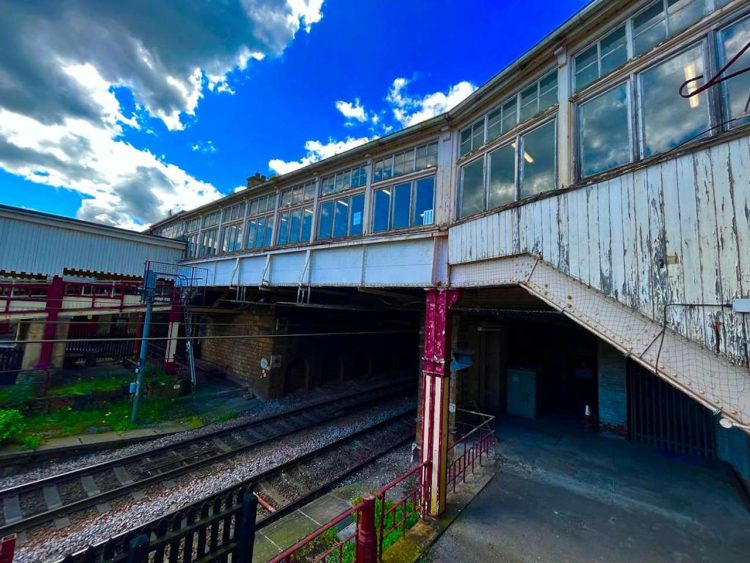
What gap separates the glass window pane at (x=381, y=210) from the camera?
8.22m

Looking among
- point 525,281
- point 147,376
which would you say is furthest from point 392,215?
point 147,376

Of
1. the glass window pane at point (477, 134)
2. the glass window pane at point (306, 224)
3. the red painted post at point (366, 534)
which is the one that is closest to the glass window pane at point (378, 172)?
the glass window pane at point (477, 134)

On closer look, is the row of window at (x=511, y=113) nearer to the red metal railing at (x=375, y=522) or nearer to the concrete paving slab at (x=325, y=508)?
the red metal railing at (x=375, y=522)

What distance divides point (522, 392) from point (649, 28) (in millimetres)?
10566

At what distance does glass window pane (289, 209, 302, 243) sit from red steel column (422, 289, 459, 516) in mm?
6336

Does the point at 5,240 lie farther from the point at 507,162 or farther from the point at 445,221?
Answer: the point at 507,162

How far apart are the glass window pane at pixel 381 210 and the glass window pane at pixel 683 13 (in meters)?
5.55

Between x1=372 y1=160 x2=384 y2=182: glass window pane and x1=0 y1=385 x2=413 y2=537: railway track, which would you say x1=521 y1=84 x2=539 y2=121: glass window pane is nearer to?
x1=372 y1=160 x2=384 y2=182: glass window pane

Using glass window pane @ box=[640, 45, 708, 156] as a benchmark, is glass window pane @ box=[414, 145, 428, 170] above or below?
above

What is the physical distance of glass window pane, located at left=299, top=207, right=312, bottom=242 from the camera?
10.7 m

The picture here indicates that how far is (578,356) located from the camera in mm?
12805

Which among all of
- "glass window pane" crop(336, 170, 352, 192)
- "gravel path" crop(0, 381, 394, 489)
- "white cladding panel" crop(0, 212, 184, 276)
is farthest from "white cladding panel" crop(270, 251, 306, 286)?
"white cladding panel" crop(0, 212, 184, 276)

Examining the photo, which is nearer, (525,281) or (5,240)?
(525,281)

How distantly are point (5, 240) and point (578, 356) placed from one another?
2490 centimetres
